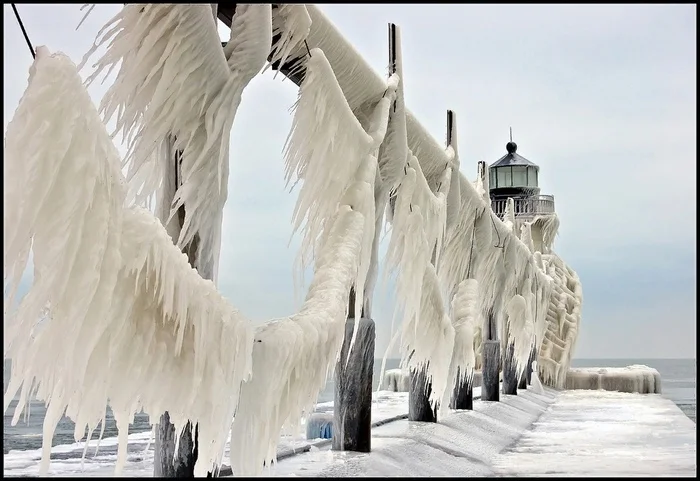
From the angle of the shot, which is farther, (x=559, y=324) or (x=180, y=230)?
(x=559, y=324)

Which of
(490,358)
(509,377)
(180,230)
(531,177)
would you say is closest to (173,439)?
(180,230)

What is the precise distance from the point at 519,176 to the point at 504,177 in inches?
16.3

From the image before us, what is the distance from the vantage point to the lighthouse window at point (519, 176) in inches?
864

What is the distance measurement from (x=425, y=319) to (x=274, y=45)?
2.64 metres

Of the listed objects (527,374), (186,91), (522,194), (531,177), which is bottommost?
(527,374)

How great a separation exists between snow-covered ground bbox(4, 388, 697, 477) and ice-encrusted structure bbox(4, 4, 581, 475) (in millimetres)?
507

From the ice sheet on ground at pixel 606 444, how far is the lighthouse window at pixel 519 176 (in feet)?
32.6

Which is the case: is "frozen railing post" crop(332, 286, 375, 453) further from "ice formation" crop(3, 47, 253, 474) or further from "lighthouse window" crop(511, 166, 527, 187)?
"lighthouse window" crop(511, 166, 527, 187)

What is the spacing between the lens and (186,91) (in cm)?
302

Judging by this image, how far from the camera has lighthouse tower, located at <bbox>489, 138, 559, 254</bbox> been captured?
20.1 meters

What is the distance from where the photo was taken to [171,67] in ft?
9.53

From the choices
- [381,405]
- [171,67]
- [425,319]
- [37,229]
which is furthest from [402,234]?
[381,405]

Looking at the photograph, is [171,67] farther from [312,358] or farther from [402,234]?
[402,234]

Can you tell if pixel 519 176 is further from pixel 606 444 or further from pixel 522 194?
pixel 606 444
